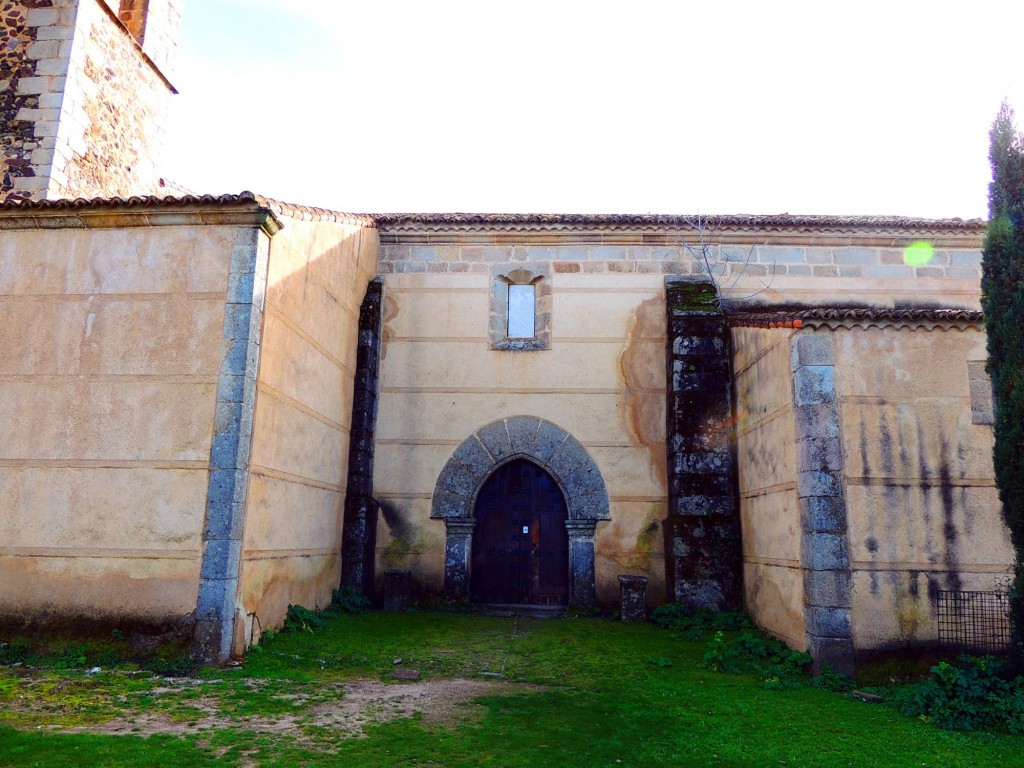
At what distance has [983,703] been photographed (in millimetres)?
5766

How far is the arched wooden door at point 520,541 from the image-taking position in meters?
10.7

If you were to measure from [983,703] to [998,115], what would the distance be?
479cm

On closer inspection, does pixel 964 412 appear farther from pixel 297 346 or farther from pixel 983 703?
pixel 297 346

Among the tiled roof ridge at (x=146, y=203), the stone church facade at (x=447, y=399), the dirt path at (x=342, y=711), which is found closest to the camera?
the dirt path at (x=342, y=711)

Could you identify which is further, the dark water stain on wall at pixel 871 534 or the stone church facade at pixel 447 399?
the stone church facade at pixel 447 399

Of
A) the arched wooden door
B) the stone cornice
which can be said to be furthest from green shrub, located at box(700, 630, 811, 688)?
the stone cornice

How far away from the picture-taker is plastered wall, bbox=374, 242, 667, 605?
418 inches

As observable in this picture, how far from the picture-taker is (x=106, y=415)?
24.3 feet

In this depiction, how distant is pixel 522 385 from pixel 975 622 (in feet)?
20.4

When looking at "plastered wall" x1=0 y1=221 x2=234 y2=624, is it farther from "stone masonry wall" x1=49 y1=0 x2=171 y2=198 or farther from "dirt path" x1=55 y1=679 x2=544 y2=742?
"stone masonry wall" x1=49 y1=0 x2=171 y2=198

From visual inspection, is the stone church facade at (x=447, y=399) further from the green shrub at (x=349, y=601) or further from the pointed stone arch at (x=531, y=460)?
the green shrub at (x=349, y=601)

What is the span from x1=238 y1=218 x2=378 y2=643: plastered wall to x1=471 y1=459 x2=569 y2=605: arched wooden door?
6.65 feet

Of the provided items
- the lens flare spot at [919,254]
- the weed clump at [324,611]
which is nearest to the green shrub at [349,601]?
the weed clump at [324,611]

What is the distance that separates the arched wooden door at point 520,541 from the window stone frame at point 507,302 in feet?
5.74
